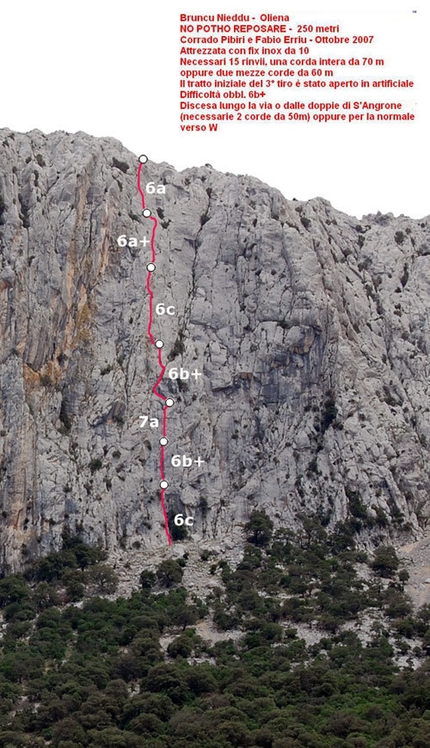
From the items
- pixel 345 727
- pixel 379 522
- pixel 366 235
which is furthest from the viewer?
pixel 366 235

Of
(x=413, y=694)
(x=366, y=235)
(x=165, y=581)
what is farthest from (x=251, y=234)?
(x=413, y=694)

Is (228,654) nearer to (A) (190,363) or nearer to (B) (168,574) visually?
(B) (168,574)

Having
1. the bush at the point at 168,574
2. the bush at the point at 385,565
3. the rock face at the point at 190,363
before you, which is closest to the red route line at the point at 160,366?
the rock face at the point at 190,363

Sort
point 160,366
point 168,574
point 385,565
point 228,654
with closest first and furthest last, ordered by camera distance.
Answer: point 228,654, point 168,574, point 385,565, point 160,366

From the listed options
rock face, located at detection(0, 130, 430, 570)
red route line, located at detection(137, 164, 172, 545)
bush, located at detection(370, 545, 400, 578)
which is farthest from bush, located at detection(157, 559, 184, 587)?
bush, located at detection(370, 545, 400, 578)

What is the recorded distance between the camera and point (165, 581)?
99125 millimetres

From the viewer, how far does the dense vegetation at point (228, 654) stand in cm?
7694

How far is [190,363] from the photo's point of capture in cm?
11369

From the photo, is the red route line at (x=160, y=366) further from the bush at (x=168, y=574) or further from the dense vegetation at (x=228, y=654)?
the dense vegetation at (x=228, y=654)

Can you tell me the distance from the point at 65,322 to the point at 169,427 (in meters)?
11.6

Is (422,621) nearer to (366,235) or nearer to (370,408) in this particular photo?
(370,408)

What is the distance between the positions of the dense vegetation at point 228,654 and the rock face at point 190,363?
3.99m

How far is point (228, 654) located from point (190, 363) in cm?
3052

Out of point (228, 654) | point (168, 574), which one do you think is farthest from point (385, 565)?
point (228, 654)
